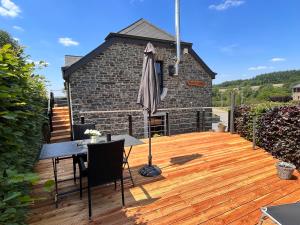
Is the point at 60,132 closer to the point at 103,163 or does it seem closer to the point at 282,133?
the point at 103,163

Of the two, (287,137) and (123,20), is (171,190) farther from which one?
(123,20)

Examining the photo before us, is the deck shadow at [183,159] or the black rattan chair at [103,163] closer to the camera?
the black rattan chair at [103,163]

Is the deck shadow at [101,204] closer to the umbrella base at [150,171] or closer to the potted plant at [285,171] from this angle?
the umbrella base at [150,171]

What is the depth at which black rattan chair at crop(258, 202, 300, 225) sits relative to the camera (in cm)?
167

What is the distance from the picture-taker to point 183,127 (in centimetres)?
994

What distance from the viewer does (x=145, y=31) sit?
382 inches

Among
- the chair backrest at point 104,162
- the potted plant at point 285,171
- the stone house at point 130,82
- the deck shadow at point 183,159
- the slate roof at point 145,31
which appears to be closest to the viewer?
the chair backrest at point 104,162

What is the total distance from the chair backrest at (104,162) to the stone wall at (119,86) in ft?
16.0

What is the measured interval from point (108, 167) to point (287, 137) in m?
4.16

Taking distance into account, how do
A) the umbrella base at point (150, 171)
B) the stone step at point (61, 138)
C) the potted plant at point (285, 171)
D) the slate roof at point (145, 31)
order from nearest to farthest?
the potted plant at point (285, 171) < the umbrella base at point (150, 171) < the stone step at point (61, 138) < the slate roof at point (145, 31)

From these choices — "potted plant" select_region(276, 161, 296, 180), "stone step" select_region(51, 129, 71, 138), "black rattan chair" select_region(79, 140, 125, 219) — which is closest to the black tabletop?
"black rattan chair" select_region(79, 140, 125, 219)

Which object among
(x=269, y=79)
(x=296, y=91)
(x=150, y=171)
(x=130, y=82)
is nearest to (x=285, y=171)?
(x=150, y=171)

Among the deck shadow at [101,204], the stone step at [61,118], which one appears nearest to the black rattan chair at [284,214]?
the deck shadow at [101,204]

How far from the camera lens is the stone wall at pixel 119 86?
804cm
